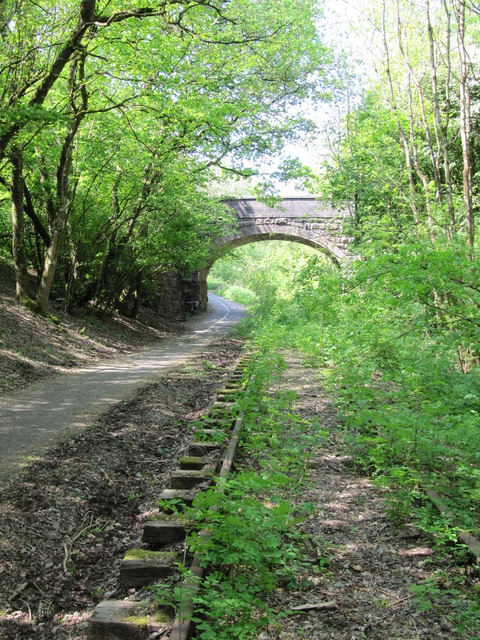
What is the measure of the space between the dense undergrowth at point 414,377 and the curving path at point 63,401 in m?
3.07

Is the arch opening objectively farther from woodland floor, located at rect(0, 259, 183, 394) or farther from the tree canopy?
woodland floor, located at rect(0, 259, 183, 394)

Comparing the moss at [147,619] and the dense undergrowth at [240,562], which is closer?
the dense undergrowth at [240,562]

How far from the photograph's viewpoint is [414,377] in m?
6.35

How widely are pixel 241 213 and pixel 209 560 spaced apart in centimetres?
2364

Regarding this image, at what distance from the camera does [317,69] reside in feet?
59.7

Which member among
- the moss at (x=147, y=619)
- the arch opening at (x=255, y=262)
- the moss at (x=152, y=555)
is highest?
the arch opening at (x=255, y=262)

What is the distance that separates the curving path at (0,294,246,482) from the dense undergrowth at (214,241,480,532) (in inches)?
121

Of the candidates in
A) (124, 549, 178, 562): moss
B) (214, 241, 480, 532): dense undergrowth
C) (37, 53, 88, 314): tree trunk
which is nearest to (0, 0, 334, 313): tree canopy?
(37, 53, 88, 314): tree trunk

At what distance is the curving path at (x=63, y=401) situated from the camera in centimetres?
498

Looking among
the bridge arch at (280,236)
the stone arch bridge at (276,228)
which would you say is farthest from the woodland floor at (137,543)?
the bridge arch at (280,236)

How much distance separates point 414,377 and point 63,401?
464 centimetres

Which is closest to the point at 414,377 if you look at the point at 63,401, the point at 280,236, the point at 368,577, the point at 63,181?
the point at 368,577

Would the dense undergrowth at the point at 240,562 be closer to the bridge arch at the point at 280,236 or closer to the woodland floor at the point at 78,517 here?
the woodland floor at the point at 78,517

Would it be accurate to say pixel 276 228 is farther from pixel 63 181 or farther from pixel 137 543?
pixel 137 543
